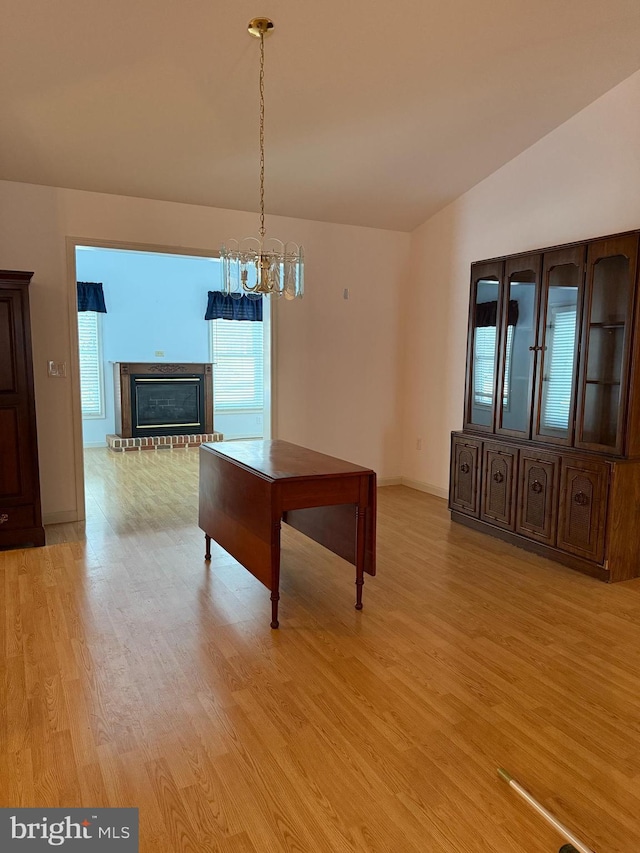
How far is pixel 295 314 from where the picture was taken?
5098 mm

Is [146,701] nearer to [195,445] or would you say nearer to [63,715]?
[63,715]

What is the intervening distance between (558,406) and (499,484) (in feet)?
2.33

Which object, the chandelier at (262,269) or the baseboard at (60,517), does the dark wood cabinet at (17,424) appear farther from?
the chandelier at (262,269)

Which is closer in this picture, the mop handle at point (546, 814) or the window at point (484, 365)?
the mop handle at point (546, 814)

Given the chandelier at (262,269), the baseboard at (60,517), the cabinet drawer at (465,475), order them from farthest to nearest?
the baseboard at (60,517)
the cabinet drawer at (465,475)
the chandelier at (262,269)

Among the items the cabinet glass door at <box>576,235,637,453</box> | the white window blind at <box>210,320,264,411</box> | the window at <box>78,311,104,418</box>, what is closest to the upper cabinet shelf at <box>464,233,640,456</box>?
the cabinet glass door at <box>576,235,637,453</box>

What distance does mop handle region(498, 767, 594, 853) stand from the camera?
150 cm

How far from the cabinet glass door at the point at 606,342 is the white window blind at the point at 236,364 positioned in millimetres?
6194

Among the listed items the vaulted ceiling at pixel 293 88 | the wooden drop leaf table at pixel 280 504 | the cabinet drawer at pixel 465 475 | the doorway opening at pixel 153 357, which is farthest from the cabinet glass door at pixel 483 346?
the doorway opening at pixel 153 357

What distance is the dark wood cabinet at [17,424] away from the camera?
3613mm

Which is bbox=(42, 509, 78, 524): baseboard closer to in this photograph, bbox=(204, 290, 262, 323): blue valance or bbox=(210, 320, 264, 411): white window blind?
bbox=(210, 320, 264, 411): white window blind

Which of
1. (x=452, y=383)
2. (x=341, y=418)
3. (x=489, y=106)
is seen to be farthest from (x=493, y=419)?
(x=489, y=106)

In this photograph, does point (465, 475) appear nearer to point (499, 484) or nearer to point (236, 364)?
point (499, 484)

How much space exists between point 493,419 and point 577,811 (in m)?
2.80
